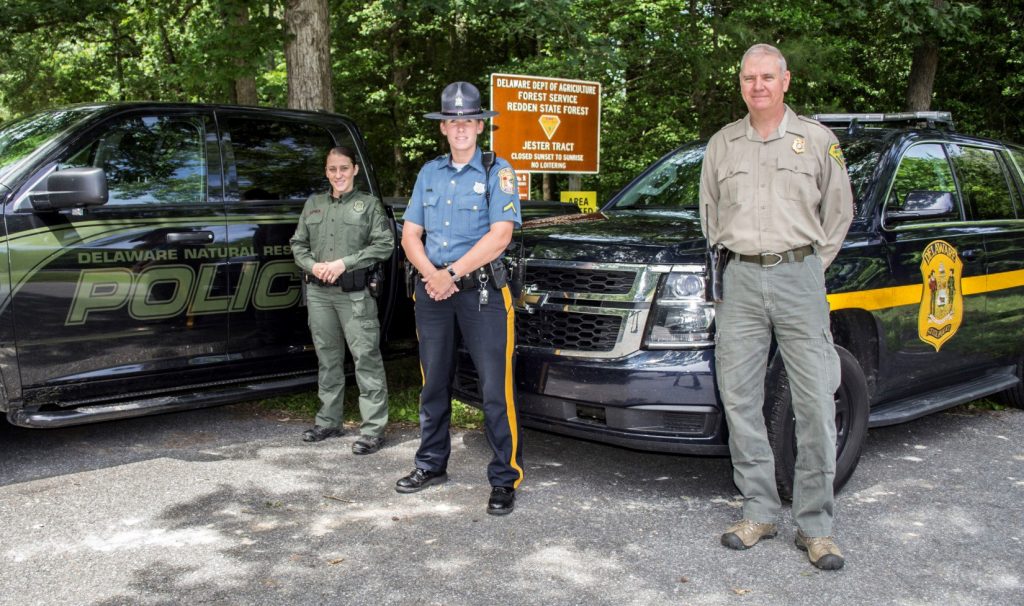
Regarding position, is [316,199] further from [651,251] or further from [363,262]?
[651,251]

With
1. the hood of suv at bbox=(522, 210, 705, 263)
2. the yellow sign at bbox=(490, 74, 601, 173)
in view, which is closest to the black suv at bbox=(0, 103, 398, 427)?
the hood of suv at bbox=(522, 210, 705, 263)

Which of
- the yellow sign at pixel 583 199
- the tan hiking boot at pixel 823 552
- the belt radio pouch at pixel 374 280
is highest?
the yellow sign at pixel 583 199

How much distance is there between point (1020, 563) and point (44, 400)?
4.58m

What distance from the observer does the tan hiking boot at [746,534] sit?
3.84 metres

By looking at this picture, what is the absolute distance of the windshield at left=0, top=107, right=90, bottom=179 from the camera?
4.73 meters

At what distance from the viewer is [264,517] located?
164 inches

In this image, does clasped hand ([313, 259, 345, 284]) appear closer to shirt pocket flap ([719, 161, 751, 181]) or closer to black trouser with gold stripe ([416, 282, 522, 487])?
black trouser with gold stripe ([416, 282, 522, 487])

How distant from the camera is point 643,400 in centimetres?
408

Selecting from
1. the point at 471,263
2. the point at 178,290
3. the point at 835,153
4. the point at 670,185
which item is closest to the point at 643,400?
the point at 471,263

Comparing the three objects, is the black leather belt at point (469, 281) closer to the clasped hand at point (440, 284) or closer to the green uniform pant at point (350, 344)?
the clasped hand at point (440, 284)

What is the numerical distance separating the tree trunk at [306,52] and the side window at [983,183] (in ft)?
17.3

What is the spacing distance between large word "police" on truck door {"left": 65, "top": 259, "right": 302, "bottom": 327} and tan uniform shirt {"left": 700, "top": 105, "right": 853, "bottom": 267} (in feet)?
9.19

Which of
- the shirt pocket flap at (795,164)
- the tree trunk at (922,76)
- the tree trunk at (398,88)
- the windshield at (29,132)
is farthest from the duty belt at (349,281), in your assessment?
the tree trunk at (398,88)

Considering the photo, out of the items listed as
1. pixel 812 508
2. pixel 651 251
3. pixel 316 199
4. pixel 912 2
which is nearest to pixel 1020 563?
pixel 812 508
